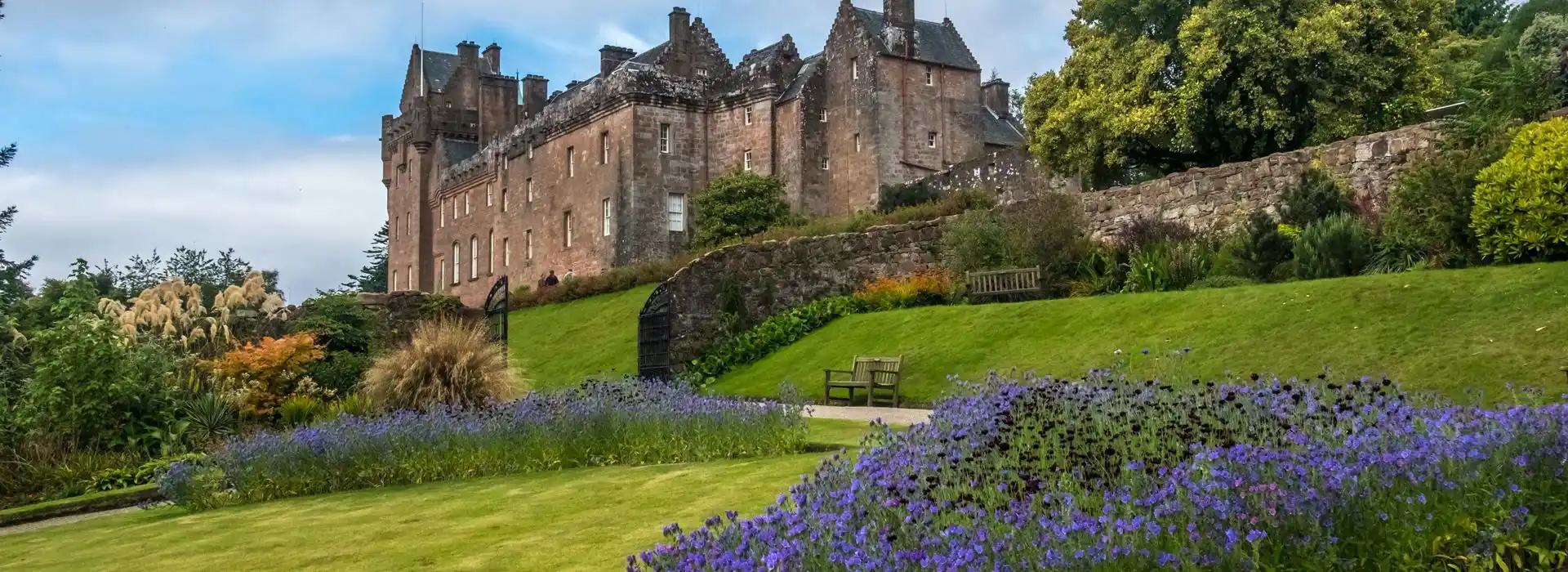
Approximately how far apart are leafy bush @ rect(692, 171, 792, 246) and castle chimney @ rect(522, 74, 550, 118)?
20.2 meters

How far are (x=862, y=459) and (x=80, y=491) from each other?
940cm

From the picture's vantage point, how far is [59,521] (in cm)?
1134

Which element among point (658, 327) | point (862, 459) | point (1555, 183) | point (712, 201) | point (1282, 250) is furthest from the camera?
point (712, 201)

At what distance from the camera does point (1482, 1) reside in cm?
4206

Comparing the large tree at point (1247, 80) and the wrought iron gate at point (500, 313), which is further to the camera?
the large tree at point (1247, 80)

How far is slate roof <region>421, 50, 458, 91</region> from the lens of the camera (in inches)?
2586

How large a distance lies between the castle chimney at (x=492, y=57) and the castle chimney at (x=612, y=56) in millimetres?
11360

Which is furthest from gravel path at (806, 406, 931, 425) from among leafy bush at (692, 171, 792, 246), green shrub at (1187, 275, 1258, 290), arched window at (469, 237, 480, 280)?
arched window at (469, 237, 480, 280)

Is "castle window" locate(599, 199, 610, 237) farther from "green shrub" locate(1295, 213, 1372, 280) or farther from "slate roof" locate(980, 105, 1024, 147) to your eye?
"green shrub" locate(1295, 213, 1372, 280)

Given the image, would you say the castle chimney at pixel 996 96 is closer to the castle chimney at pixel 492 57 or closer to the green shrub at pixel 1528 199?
the castle chimney at pixel 492 57

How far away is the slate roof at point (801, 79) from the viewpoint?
4388 centimetres

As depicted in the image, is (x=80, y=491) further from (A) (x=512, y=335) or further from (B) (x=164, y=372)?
(A) (x=512, y=335)

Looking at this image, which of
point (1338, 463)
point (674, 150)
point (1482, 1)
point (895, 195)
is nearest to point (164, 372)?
point (1338, 463)

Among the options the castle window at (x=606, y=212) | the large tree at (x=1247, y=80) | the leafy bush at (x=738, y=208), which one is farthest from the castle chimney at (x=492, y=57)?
the large tree at (x=1247, y=80)
